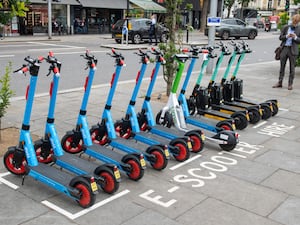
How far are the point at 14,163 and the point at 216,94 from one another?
4112 mm

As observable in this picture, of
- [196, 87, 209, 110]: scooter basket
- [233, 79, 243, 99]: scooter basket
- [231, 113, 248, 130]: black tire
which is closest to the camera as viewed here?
[231, 113, 248, 130]: black tire

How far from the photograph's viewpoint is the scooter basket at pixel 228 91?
7.69 metres

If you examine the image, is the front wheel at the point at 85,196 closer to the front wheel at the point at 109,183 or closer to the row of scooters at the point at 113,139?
the row of scooters at the point at 113,139

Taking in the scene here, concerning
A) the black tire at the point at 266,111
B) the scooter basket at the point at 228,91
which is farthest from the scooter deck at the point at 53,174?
the black tire at the point at 266,111

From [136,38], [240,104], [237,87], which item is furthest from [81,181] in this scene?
[136,38]

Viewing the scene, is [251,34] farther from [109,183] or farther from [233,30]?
[109,183]

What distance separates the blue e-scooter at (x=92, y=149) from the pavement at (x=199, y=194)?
6.9 inches

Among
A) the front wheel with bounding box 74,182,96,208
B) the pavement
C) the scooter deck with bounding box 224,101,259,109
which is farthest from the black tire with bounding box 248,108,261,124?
the front wheel with bounding box 74,182,96,208

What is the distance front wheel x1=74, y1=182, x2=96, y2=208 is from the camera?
388cm

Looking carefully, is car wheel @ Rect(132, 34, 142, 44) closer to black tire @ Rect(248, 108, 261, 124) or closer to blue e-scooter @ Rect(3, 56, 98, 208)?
black tire @ Rect(248, 108, 261, 124)

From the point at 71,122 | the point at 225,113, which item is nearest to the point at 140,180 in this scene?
the point at 71,122

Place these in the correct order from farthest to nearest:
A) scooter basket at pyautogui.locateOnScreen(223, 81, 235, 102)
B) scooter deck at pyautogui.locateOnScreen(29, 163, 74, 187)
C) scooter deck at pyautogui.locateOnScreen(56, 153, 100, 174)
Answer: scooter basket at pyautogui.locateOnScreen(223, 81, 235, 102), scooter deck at pyautogui.locateOnScreen(56, 153, 100, 174), scooter deck at pyautogui.locateOnScreen(29, 163, 74, 187)

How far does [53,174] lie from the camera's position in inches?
164

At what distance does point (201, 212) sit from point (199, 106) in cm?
340
